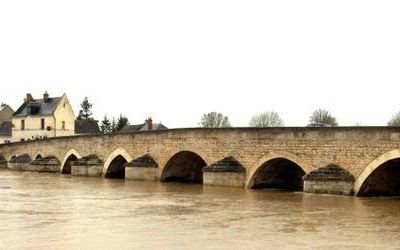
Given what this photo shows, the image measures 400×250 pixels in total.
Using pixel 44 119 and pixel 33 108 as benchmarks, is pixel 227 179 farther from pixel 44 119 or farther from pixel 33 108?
pixel 33 108

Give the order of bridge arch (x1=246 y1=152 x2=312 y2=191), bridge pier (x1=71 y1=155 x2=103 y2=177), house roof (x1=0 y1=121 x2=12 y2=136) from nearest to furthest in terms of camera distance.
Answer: bridge arch (x1=246 y1=152 x2=312 y2=191) < bridge pier (x1=71 y1=155 x2=103 y2=177) < house roof (x1=0 y1=121 x2=12 y2=136)

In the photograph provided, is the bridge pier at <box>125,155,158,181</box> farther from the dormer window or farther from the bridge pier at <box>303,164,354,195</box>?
the dormer window

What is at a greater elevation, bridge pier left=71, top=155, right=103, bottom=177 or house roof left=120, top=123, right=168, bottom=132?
house roof left=120, top=123, right=168, bottom=132

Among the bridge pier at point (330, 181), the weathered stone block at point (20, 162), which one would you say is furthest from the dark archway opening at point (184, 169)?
the weathered stone block at point (20, 162)

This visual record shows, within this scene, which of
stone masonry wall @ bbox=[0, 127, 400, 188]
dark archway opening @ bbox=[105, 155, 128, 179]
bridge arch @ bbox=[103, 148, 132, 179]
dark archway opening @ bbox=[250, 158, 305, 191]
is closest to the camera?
stone masonry wall @ bbox=[0, 127, 400, 188]

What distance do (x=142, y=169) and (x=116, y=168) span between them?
4.11 meters

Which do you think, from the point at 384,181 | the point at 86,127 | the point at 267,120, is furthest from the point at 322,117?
the point at 384,181

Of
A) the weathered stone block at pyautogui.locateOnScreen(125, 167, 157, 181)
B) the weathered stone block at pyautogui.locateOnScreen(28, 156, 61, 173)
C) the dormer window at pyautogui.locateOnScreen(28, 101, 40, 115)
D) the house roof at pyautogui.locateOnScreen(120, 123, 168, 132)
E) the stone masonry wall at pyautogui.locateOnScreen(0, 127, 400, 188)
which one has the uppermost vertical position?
the dormer window at pyautogui.locateOnScreen(28, 101, 40, 115)

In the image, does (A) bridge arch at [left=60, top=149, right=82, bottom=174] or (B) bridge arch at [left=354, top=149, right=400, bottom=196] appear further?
(A) bridge arch at [left=60, top=149, right=82, bottom=174]

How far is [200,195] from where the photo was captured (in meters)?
19.7

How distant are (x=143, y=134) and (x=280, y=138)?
335 inches

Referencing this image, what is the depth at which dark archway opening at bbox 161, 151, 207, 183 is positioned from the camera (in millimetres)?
26203

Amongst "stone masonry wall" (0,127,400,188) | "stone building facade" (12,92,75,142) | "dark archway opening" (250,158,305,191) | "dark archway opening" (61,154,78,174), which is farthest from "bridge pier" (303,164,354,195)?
"stone building facade" (12,92,75,142)

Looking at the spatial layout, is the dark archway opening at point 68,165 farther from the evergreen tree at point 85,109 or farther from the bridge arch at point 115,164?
the evergreen tree at point 85,109
